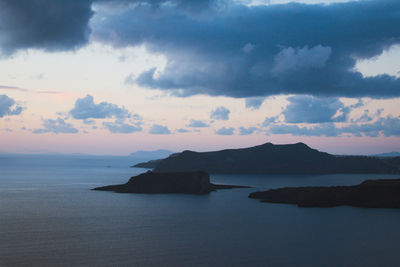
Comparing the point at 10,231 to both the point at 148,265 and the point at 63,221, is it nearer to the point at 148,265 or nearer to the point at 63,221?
the point at 63,221

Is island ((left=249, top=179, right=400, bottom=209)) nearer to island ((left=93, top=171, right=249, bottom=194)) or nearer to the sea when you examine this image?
Result: the sea

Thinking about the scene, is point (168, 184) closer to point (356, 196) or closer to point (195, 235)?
point (356, 196)

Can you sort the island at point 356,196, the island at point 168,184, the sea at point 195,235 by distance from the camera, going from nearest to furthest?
the sea at point 195,235
the island at point 356,196
the island at point 168,184

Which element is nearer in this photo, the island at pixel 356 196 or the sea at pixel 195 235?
the sea at pixel 195 235

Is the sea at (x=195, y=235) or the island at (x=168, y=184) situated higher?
the island at (x=168, y=184)

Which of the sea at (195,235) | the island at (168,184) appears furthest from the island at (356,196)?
the island at (168,184)

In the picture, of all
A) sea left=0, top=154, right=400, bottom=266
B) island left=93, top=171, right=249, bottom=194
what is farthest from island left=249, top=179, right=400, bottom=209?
island left=93, top=171, right=249, bottom=194

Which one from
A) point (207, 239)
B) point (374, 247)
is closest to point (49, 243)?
point (207, 239)

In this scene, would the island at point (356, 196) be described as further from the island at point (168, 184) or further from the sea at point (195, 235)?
the island at point (168, 184)
